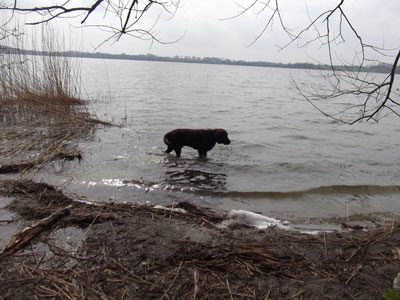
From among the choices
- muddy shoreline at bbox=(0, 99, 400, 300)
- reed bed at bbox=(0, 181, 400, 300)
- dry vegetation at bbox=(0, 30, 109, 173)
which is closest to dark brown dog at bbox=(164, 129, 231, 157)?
dry vegetation at bbox=(0, 30, 109, 173)

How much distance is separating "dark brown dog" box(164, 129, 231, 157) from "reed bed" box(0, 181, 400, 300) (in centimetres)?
392

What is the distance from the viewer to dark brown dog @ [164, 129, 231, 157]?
724 cm

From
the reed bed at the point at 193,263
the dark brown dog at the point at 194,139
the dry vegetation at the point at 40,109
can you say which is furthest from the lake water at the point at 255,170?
the reed bed at the point at 193,263

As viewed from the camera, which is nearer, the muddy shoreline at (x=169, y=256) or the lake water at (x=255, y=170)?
the muddy shoreline at (x=169, y=256)

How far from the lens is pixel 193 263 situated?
8.36 ft

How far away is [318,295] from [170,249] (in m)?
1.32

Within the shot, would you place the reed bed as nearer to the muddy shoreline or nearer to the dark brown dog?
the muddy shoreline

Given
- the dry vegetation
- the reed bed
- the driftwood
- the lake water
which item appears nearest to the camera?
the reed bed

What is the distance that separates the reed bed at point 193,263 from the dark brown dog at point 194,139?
3.92 meters

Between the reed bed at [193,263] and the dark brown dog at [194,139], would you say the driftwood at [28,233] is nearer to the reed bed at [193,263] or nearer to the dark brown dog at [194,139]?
the reed bed at [193,263]

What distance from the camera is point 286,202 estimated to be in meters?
5.18

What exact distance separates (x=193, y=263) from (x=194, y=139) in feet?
16.3

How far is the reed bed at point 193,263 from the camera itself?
2219 mm

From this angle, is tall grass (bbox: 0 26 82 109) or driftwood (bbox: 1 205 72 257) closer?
driftwood (bbox: 1 205 72 257)
